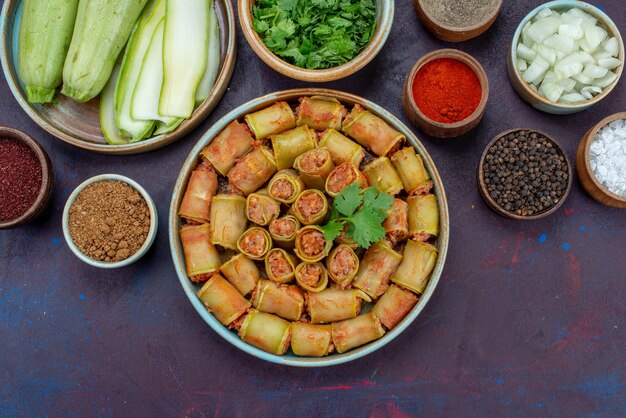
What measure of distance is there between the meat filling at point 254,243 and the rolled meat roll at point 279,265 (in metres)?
0.03

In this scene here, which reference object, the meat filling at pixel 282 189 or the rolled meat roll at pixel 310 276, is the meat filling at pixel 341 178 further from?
the rolled meat roll at pixel 310 276

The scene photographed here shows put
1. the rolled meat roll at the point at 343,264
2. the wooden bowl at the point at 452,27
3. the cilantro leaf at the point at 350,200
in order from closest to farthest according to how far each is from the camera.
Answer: the cilantro leaf at the point at 350,200
the rolled meat roll at the point at 343,264
the wooden bowl at the point at 452,27

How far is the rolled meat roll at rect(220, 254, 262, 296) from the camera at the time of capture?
2.12 meters

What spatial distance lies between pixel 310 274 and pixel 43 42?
4.49ft

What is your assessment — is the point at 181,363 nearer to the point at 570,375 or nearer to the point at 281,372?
the point at 281,372

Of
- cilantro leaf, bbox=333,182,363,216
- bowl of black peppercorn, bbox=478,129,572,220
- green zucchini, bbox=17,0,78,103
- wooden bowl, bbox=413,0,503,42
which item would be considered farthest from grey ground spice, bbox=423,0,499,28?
green zucchini, bbox=17,0,78,103

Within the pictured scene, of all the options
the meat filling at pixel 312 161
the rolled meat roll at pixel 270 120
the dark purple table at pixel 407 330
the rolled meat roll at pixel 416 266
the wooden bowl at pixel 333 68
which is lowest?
the dark purple table at pixel 407 330

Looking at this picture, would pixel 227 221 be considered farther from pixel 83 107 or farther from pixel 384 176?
pixel 83 107

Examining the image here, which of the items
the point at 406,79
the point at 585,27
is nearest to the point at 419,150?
the point at 406,79

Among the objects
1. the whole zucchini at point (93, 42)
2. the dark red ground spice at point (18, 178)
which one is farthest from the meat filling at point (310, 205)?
the dark red ground spice at point (18, 178)

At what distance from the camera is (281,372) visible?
2371 mm

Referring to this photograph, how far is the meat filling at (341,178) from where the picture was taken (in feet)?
6.72

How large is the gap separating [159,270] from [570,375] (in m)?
1.75

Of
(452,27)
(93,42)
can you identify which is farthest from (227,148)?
(452,27)
